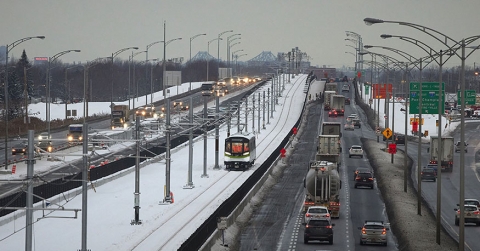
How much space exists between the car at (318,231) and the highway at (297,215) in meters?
0.36

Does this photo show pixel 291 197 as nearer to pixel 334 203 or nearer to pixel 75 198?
pixel 334 203

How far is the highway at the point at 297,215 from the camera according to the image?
1826 inches

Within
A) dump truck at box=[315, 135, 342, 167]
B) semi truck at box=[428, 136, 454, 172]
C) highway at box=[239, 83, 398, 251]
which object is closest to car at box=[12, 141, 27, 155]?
highway at box=[239, 83, 398, 251]

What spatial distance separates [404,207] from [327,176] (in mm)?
5713

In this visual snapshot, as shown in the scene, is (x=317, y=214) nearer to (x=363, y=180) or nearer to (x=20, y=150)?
(x=363, y=180)

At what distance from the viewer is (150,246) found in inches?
1673

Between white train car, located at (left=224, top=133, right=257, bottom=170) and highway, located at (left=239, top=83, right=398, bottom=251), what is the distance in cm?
358

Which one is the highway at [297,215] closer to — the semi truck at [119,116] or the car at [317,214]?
the car at [317,214]

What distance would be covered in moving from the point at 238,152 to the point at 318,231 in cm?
3620

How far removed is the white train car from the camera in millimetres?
81438

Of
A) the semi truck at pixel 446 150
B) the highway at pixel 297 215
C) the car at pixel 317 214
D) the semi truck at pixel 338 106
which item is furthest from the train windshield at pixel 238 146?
the semi truck at pixel 338 106

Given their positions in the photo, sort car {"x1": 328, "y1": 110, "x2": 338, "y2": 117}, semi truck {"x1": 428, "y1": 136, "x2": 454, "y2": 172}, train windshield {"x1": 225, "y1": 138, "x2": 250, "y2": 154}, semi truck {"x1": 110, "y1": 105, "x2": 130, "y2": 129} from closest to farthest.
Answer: train windshield {"x1": 225, "y1": 138, "x2": 250, "y2": 154} < semi truck {"x1": 428, "y1": 136, "x2": 454, "y2": 172} < semi truck {"x1": 110, "y1": 105, "x2": 130, "y2": 129} < car {"x1": 328, "y1": 110, "x2": 338, "y2": 117}

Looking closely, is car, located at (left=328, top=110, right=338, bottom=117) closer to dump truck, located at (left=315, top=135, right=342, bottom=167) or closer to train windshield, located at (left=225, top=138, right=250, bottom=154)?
dump truck, located at (left=315, top=135, right=342, bottom=167)

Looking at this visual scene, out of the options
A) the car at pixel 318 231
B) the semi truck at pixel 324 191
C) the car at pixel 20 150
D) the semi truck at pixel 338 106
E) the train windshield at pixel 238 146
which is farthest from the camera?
the semi truck at pixel 338 106
